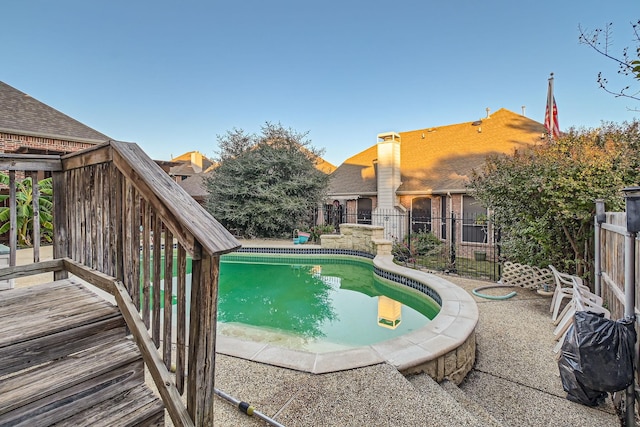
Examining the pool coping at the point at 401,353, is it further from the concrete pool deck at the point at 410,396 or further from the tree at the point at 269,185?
the tree at the point at 269,185

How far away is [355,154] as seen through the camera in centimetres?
1966

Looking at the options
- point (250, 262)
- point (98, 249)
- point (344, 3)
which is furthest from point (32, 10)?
point (98, 249)

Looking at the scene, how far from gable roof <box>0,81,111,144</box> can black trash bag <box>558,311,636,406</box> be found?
14.3 metres

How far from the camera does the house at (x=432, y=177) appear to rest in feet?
41.2

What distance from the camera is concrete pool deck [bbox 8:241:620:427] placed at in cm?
239

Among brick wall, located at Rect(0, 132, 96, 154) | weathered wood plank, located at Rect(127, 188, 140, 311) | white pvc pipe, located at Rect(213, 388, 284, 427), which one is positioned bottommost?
white pvc pipe, located at Rect(213, 388, 284, 427)

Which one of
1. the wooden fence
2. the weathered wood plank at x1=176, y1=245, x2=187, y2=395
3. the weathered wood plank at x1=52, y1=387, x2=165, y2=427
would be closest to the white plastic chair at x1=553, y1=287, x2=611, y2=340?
the wooden fence

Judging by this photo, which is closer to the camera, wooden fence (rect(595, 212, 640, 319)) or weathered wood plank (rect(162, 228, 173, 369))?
weathered wood plank (rect(162, 228, 173, 369))

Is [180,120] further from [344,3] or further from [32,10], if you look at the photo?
[344,3]

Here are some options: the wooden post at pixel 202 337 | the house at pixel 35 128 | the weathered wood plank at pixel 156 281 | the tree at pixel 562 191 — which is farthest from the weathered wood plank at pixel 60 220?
the house at pixel 35 128

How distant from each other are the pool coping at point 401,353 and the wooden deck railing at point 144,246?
1267mm

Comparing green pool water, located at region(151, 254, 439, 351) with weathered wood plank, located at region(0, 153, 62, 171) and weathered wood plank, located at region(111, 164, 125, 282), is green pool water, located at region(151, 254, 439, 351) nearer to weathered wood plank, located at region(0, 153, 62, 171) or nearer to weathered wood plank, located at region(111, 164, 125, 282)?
weathered wood plank, located at region(111, 164, 125, 282)

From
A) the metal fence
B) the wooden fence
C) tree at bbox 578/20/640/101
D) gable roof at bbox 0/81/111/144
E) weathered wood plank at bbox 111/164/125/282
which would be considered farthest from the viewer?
gable roof at bbox 0/81/111/144

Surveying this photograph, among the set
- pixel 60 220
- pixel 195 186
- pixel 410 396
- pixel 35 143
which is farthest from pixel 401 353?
pixel 195 186
